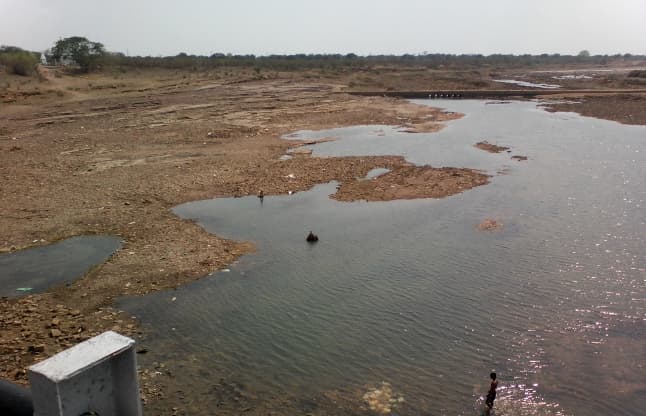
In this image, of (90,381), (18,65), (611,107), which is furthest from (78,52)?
(90,381)

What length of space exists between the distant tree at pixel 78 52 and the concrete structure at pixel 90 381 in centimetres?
6450

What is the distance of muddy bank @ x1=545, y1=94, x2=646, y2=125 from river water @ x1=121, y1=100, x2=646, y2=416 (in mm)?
21730

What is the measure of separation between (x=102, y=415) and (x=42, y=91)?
1856 inches

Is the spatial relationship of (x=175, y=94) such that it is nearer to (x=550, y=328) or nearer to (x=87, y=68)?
(x=87, y=68)

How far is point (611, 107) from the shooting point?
42.7 metres

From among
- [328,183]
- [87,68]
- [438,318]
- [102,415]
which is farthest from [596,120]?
[87,68]

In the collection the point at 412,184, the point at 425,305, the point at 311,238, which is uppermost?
the point at 412,184

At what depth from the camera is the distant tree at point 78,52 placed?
196ft

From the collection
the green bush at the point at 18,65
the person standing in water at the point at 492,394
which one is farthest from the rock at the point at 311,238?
the green bush at the point at 18,65

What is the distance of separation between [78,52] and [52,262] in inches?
2273

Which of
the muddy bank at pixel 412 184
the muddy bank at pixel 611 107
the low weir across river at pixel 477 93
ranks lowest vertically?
the muddy bank at pixel 412 184

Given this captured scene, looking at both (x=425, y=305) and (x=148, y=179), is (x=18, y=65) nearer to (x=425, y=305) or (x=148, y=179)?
(x=148, y=179)

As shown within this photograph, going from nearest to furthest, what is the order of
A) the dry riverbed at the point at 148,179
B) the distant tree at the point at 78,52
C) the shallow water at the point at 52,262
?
the dry riverbed at the point at 148,179
the shallow water at the point at 52,262
the distant tree at the point at 78,52

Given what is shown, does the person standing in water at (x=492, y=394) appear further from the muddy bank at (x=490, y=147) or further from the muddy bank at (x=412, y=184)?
the muddy bank at (x=490, y=147)
